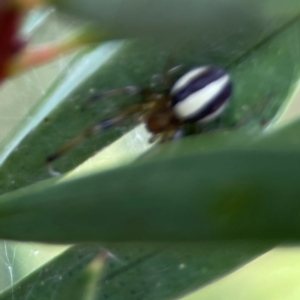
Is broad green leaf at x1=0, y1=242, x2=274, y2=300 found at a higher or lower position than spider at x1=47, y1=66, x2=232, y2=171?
lower

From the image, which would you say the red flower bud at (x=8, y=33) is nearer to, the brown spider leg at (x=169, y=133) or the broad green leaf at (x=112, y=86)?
the broad green leaf at (x=112, y=86)

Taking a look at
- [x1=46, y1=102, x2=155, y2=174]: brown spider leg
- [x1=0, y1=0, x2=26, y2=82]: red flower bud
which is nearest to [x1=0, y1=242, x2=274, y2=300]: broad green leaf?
[x1=46, y1=102, x2=155, y2=174]: brown spider leg

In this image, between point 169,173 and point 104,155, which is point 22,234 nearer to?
point 169,173

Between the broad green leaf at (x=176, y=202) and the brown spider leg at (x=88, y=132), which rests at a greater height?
the brown spider leg at (x=88, y=132)

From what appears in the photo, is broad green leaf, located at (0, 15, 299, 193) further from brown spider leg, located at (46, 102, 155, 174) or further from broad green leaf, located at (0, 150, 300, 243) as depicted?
broad green leaf, located at (0, 150, 300, 243)

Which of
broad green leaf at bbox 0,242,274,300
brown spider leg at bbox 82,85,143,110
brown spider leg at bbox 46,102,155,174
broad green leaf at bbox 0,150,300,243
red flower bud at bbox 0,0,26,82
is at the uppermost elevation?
brown spider leg at bbox 82,85,143,110

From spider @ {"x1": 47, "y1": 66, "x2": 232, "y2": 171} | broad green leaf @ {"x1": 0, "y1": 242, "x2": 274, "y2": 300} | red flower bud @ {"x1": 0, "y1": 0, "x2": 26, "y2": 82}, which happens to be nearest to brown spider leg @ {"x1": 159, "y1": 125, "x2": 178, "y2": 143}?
spider @ {"x1": 47, "y1": 66, "x2": 232, "y2": 171}

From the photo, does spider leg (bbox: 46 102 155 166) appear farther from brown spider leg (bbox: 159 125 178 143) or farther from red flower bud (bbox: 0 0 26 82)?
red flower bud (bbox: 0 0 26 82)

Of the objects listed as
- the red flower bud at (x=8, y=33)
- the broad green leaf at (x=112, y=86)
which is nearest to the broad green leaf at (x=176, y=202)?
the red flower bud at (x=8, y=33)

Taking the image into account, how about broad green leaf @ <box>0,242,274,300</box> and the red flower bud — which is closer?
the red flower bud

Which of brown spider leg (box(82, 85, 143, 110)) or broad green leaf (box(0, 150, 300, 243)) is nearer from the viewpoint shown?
broad green leaf (box(0, 150, 300, 243))
